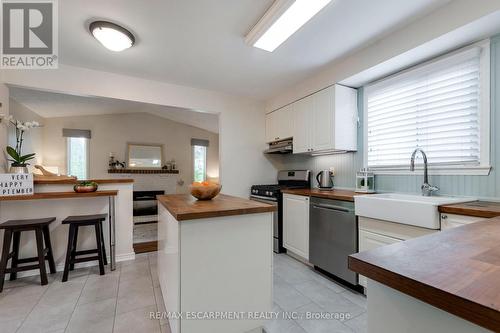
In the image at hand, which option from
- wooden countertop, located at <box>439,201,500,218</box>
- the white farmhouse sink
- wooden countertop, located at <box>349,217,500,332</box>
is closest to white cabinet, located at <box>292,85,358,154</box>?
the white farmhouse sink

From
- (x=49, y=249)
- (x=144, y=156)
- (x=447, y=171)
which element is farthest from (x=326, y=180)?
(x=144, y=156)

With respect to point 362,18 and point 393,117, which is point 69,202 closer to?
point 362,18

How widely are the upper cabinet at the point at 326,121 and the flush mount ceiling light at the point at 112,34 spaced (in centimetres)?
220

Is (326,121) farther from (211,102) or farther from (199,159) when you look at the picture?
(199,159)

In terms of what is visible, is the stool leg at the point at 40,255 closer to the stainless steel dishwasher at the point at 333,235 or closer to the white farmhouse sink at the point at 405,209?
the stainless steel dishwasher at the point at 333,235

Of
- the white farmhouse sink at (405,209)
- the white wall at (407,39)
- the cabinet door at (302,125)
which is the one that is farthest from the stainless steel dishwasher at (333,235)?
the white wall at (407,39)

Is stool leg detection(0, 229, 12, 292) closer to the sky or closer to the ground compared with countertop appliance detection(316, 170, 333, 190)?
closer to the ground

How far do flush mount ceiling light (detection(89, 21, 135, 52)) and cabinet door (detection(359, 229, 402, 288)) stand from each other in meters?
2.81

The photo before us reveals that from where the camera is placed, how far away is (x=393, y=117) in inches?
95.4

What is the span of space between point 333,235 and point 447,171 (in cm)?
117

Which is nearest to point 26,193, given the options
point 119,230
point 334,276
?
point 119,230

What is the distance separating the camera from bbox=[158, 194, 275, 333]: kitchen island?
126cm

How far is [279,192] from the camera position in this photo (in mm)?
3139

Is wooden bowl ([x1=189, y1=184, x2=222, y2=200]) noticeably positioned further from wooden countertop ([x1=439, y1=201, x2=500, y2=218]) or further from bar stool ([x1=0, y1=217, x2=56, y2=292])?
bar stool ([x1=0, y1=217, x2=56, y2=292])
